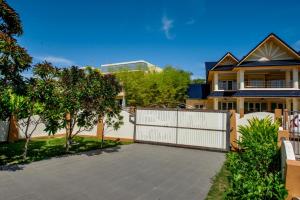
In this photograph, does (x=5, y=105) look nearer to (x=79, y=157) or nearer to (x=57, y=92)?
(x=57, y=92)

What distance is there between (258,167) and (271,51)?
20.6 m

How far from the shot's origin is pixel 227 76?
2922 cm

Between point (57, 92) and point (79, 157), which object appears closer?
point (57, 92)

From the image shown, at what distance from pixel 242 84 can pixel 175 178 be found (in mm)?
19839

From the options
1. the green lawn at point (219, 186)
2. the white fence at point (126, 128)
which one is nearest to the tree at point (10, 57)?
the green lawn at point (219, 186)

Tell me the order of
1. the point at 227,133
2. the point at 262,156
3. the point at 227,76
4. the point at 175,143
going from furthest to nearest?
the point at 227,76 → the point at 175,143 → the point at 227,133 → the point at 262,156

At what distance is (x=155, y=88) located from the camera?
39.2 meters

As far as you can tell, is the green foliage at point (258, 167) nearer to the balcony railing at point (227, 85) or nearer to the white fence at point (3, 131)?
the white fence at point (3, 131)

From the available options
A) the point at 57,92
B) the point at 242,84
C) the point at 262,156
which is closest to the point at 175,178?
the point at 262,156

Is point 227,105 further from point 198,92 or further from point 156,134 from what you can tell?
point 156,134

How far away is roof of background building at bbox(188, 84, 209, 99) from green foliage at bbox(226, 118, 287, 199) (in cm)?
2024

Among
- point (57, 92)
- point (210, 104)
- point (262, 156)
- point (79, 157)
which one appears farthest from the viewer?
point (210, 104)

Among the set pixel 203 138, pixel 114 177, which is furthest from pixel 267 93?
pixel 114 177

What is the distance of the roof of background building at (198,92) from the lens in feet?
109
